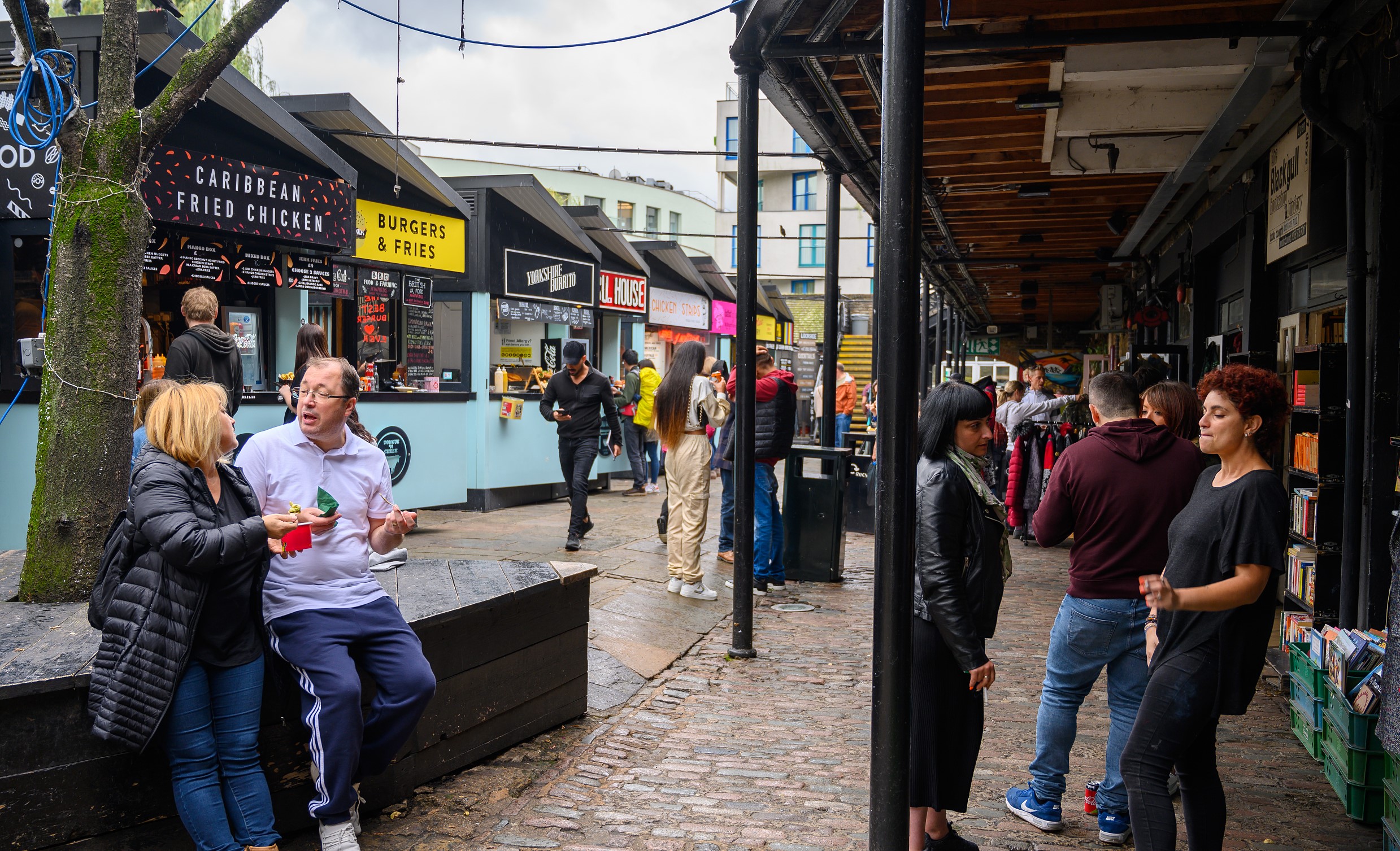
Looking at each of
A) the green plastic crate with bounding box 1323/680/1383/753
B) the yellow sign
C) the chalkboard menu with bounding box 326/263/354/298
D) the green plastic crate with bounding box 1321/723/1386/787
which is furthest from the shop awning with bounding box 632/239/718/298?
the green plastic crate with bounding box 1321/723/1386/787

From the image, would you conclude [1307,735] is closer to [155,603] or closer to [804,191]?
[155,603]

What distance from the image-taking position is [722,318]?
24609 millimetres

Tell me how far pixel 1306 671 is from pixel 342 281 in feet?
31.7

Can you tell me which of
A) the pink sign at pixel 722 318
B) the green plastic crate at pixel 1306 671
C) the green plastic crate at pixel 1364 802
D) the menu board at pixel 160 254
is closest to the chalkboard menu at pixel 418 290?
the menu board at pixel 160 254

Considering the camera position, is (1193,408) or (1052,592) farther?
(1052,592)

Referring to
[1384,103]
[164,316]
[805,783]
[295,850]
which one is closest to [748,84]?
[1384,103]

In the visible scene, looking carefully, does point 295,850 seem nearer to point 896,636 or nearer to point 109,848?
point 109,848

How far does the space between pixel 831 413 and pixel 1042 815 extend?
239 inches

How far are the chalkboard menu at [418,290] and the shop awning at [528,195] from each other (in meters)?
1.13

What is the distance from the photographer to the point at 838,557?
8.85 metres

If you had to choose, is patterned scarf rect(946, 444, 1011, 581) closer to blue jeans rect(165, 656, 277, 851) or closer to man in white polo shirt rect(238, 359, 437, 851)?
man in white polo shirt rect(238, 359, 437, 851)

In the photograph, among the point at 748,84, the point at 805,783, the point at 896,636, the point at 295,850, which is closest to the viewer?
the point at 896,636

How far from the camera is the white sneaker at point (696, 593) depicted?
7859 millimetres

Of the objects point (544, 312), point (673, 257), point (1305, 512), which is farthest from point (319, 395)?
point (673, 257)
